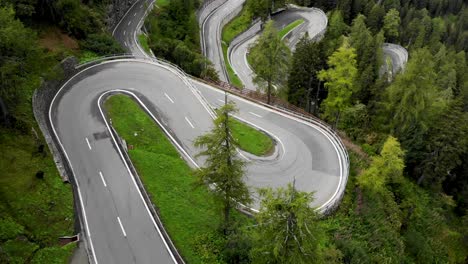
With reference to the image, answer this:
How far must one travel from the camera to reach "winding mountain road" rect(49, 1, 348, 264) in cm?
2820

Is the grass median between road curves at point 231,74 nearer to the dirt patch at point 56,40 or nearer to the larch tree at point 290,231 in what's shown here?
the dirt patch at point 56,40

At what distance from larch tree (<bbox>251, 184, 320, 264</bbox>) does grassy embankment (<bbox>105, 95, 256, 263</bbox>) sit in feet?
27.5

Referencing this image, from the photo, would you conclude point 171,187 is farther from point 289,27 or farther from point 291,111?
point 289,27

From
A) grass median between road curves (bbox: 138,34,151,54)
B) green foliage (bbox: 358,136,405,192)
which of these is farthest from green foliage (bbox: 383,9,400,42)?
green foliage (bbox: 358,136,405,192)

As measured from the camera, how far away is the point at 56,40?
4753cm

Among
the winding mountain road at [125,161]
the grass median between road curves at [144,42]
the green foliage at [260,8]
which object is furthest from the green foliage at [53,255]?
the green foliage at [260,8]

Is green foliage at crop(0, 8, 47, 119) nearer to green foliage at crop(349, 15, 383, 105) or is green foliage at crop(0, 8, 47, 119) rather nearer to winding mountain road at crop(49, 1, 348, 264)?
winding mountain road at crop(49, 1, 348, 264)

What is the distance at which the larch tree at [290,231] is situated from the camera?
1769 centimetres

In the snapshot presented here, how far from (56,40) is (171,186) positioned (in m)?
27.4

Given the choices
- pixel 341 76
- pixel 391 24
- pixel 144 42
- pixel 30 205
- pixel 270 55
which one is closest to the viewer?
pixel 30 205

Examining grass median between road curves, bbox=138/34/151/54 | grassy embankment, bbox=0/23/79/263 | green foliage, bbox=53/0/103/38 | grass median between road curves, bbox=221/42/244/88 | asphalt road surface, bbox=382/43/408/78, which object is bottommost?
asphalt road surface, bbox=382/43/408/78

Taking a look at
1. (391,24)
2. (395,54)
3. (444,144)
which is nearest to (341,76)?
(444,144)

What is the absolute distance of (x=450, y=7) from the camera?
490 ft

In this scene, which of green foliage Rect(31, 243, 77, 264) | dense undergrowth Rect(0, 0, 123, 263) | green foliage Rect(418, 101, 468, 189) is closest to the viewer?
green foliage Rect(31, 243, 77, 264)
